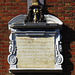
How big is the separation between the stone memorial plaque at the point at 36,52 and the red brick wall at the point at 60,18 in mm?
325

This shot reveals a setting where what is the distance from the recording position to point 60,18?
21.7ft

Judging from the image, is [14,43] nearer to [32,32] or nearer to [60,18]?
[32,32]

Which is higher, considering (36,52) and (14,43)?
(14,43)

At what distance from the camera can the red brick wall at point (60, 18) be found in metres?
6.48

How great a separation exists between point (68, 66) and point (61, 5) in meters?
1.42

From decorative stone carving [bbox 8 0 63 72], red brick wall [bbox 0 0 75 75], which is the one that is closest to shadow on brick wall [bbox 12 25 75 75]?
red brick wall [bbox 0 0 75 75]

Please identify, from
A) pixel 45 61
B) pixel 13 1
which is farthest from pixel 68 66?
pixel 13 1

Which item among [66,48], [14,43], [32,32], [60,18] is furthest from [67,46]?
[14,43]

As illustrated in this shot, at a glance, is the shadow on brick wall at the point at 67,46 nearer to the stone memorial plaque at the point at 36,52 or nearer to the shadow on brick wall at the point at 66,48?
the shadow on brick wall at the point at 66,48

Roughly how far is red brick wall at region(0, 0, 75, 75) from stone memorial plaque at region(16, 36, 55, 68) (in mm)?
325

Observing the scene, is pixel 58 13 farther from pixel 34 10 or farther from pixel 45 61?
pixel 45 61

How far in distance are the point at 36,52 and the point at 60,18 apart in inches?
38.8

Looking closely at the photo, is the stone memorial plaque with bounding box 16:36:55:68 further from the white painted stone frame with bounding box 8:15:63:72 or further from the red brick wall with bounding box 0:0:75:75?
the red brick wall with bounding box 0:0:75:75

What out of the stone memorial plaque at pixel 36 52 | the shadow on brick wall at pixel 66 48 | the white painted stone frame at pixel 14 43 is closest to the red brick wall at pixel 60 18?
the shadow on brick wall at pixel 66 48
